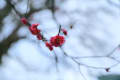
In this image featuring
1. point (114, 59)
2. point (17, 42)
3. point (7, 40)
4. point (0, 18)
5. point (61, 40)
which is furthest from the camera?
point (17, 42)

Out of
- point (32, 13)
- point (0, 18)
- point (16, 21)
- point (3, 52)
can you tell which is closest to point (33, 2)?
point (32, 13)

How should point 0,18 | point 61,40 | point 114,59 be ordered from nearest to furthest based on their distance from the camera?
point 61,40 < point 114,59 < point 0,18

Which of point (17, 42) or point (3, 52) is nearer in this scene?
point (3, 52)

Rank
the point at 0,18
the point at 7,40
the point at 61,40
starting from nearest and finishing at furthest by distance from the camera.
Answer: the point at 61,40 → the point at 0,18 → the point at 7,40

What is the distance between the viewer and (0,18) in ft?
16.9

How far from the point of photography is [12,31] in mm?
5820

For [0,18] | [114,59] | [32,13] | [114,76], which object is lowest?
[114,59]

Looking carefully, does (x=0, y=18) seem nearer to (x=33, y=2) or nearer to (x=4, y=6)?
(x=4, y=6)

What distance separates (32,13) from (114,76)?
333 cm

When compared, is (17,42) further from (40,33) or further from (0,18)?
(40,33)

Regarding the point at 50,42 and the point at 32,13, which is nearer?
the point at 50,42

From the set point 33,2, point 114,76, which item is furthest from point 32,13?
point 114,76

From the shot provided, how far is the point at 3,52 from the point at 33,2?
182 centimetres

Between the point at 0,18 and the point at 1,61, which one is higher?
the point at 0,18
